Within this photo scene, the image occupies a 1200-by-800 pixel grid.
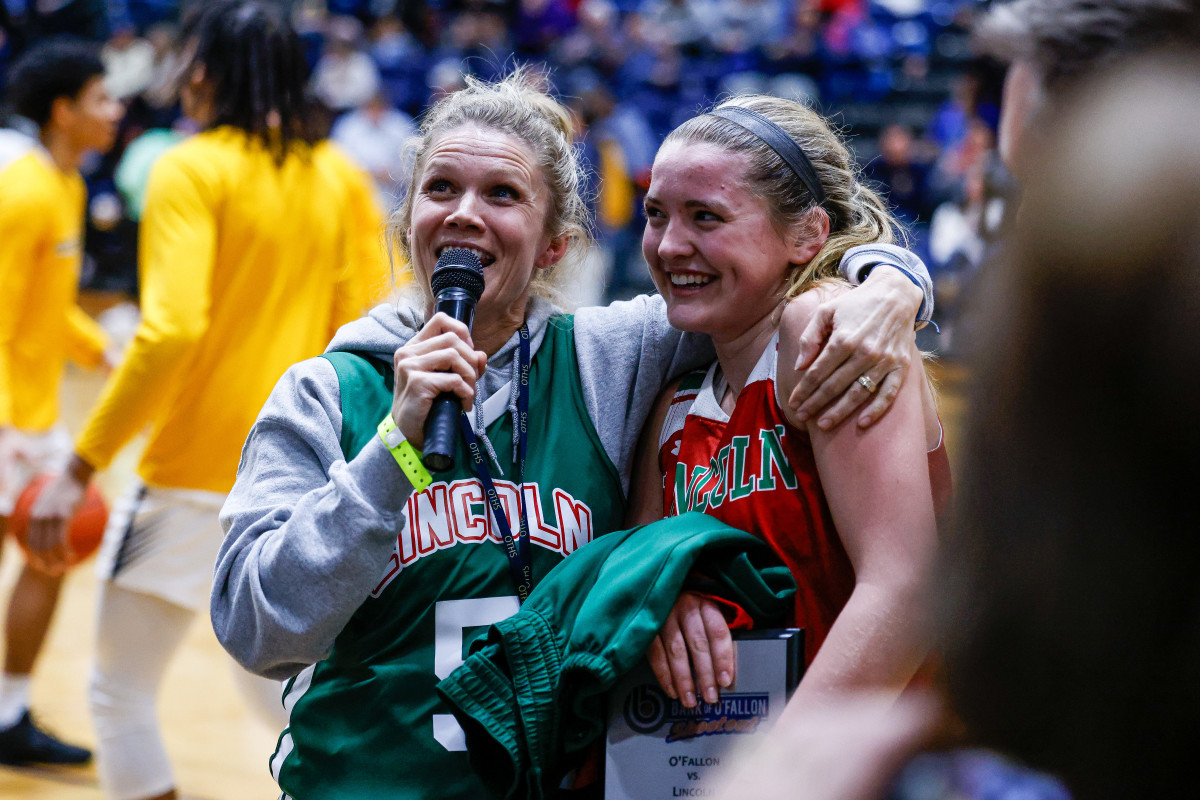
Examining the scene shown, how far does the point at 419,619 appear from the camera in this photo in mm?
1530

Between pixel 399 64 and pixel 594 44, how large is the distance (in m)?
2.07

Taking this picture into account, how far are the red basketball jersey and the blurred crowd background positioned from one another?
8085 millimetres

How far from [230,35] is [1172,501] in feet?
8.97

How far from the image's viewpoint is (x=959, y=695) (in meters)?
0.66

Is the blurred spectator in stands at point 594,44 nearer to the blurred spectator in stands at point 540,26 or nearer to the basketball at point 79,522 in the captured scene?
the blurred spectator in stands at point 540,26

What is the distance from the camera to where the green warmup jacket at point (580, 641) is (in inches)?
51.6

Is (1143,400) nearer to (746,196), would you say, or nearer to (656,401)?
(746,196)

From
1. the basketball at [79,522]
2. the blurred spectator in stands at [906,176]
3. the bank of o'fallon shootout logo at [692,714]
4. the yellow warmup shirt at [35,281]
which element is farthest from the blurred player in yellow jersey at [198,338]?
the blurred spectator in stands at [906,176]

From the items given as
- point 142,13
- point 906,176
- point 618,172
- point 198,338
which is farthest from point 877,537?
point 142,13

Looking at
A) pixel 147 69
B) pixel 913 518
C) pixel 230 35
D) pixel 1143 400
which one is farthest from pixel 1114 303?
pixel 147 69

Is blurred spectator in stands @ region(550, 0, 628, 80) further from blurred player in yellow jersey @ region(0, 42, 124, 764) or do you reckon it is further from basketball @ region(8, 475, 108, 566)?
basketball @ region(8, 475, 108, 566)

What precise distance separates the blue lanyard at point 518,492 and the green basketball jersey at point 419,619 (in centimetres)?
1

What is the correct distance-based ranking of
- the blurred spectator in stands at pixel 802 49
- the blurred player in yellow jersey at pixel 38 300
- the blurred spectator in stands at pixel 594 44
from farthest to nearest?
the blurred spectator in stands at pixel 594 44
the blurred spectator in stands at pixel 802 49
the blurred player in yellow jersey at pixel 38 300

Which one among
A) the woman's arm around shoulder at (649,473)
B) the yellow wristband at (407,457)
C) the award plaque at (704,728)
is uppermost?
the yellow wristband at (407,457)
